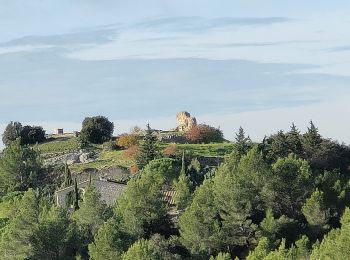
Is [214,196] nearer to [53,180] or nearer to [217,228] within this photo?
[217,228]

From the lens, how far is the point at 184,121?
84.7 meters

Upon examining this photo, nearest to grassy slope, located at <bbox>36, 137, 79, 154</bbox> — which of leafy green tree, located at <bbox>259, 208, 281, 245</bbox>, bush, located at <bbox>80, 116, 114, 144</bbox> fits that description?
bush, located at <bbox>80, 116, 114, 144</bbox>

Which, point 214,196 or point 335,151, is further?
point 335,151

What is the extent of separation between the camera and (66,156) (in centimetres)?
7319

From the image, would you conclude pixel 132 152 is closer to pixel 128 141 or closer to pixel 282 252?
pixel 128 141

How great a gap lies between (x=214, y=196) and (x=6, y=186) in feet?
73.0

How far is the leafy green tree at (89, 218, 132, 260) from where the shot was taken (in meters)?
46.0

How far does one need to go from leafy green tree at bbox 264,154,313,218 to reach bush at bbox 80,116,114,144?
29.0 metres

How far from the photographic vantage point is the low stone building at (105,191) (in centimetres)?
5833

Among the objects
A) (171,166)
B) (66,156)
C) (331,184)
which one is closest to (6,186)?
(66,156)

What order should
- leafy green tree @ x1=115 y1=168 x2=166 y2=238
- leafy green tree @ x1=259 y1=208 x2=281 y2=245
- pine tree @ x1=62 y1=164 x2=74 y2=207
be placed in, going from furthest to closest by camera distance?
pine tree @ x1=62 y1=164 x2=74 y2=207, leafy green tree @ x1=115 y1=168 x2=166 y2=238, leafy green tree @ x1=259 y1=208 x2=281 y2=245

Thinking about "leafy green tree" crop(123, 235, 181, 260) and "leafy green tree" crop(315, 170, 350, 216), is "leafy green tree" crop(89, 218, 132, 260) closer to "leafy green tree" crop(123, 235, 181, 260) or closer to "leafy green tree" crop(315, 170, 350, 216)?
"leafy green tree" crop(123, 235, 181, 260)

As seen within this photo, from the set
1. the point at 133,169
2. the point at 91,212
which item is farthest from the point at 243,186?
the point at 133,169

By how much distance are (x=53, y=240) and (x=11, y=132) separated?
3237cm
